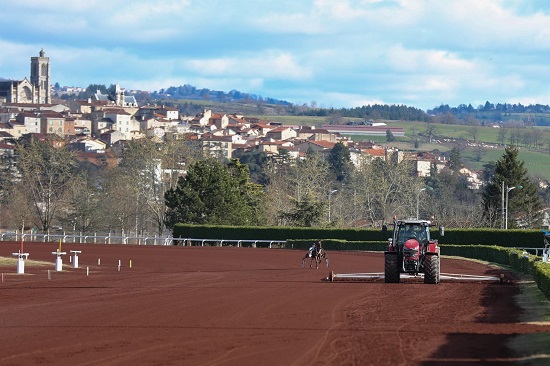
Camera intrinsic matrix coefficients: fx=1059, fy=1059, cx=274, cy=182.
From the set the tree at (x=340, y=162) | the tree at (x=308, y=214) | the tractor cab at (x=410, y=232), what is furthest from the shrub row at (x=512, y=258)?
the tree at (x=340, y=162)

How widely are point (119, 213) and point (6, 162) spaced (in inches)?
1264

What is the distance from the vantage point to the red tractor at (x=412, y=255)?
35562 mm

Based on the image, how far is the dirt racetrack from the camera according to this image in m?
17.4

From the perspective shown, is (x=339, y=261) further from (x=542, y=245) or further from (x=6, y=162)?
(x=6, y=162)

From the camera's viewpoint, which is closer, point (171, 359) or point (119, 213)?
point (171, 359)

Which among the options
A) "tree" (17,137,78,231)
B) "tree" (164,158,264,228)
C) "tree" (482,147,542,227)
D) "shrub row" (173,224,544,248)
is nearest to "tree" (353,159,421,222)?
"tree" (482,147,542,227)

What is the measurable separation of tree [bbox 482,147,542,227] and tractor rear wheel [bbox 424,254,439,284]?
6078cm

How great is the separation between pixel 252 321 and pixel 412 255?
13863mm

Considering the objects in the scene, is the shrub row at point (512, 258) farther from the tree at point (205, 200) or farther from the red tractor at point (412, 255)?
the tree at point (205, 200)

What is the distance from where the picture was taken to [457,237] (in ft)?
247

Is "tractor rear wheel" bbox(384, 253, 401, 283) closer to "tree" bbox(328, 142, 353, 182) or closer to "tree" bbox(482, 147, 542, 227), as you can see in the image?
"tree" bbox(482, 147, 542, 227)

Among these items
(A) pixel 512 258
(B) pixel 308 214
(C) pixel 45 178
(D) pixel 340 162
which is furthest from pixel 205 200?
(D) pixel 340 162

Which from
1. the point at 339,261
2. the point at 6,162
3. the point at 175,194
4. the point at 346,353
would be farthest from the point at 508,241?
the point at 6,162

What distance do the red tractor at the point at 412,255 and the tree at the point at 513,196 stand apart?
196 ft
